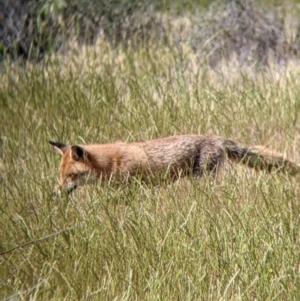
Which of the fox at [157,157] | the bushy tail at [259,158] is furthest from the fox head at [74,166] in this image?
the bushy tail at [259,158]

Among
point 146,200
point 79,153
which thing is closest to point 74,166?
point 79,153

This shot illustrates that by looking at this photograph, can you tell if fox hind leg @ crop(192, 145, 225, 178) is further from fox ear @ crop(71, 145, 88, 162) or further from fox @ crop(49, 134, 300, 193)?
fox ear @ crop(71, 145, 88, 162)

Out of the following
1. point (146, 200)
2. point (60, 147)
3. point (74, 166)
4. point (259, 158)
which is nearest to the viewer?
point (146, 200)

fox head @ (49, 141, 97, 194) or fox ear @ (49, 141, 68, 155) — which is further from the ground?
fox ear @ (49, 141, 68, 155)

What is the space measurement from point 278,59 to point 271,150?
3.87 m

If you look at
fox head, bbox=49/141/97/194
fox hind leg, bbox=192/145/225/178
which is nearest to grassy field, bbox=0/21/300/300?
fox head, bbox=49/141/97/194

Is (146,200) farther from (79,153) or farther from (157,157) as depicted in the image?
(79,153)

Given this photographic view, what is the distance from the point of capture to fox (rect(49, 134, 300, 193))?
25.5 feet

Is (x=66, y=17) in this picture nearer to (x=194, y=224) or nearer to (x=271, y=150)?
(x=271, y=150)

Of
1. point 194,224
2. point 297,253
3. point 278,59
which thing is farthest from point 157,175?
point 278,59

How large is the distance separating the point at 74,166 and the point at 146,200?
5.18 feet

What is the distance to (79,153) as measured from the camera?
7867 mm

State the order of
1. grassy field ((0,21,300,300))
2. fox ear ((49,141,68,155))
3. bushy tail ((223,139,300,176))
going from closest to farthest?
grassy field ((0,21,300,300))
bushy tail ((223,139,300,176))
fox ear ((49,141,68,155))

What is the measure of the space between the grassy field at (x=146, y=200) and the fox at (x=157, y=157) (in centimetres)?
24
